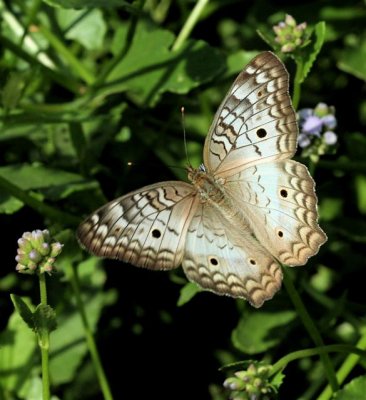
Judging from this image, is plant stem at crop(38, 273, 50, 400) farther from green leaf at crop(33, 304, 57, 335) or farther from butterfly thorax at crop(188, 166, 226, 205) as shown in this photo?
butterfly thorax at crop(188, 166, 226, 205)

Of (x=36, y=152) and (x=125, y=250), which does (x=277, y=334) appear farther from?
(x=36, y=152)

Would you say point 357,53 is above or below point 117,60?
below

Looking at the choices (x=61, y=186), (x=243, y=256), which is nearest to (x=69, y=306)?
(x=61, y=186)

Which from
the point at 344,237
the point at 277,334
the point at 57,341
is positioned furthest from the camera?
the point at 344,237

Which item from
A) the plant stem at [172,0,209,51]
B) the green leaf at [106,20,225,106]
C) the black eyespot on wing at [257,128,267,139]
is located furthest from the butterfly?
the plant stem at [172,0,209,51]

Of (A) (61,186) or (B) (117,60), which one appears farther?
(B) (117,60)

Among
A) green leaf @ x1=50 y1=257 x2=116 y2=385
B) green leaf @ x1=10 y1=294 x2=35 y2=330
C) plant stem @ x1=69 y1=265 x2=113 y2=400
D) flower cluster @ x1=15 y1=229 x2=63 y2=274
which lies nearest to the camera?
green leaf @ x1=10 y1=294 x2=35 y2=330

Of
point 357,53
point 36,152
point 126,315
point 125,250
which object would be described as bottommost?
point 126,315
